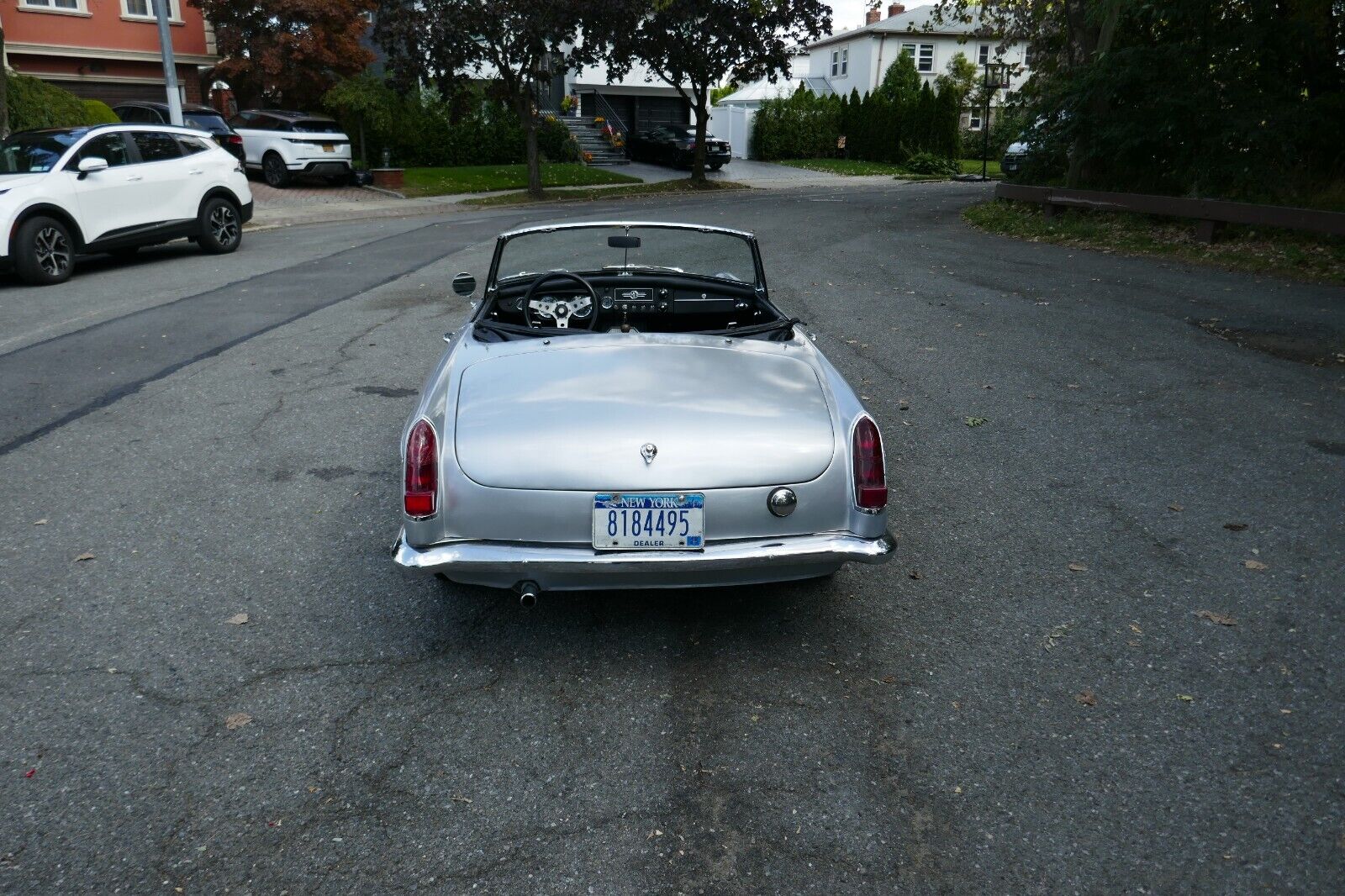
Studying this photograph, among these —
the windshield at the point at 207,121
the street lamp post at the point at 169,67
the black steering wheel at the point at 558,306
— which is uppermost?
the street lamp post at the point at 169,67

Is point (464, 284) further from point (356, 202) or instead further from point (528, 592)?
point (356, 202)

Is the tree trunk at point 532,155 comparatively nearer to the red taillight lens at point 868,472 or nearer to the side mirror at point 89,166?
the side mirror at point 89,166

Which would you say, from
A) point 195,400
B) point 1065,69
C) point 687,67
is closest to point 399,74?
point 687,67

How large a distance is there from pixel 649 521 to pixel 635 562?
14cm

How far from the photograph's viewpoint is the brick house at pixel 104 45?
27.5 metres

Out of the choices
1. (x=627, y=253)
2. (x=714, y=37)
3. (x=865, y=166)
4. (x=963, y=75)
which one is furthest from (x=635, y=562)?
(x=963, y=75)

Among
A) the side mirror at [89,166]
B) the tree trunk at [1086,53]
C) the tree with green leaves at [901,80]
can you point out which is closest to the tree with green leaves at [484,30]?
the tree trunk at [1086,53]

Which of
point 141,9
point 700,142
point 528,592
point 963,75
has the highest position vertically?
point 141,9

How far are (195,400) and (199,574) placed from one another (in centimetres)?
303

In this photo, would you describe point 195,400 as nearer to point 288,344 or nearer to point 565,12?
point 288,344

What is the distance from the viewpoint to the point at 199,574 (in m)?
4.43

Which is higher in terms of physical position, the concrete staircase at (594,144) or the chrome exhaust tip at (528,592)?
the concrete staircase at (594,144)

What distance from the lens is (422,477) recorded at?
354cm

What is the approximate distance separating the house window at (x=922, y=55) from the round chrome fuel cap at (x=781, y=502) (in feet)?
188
